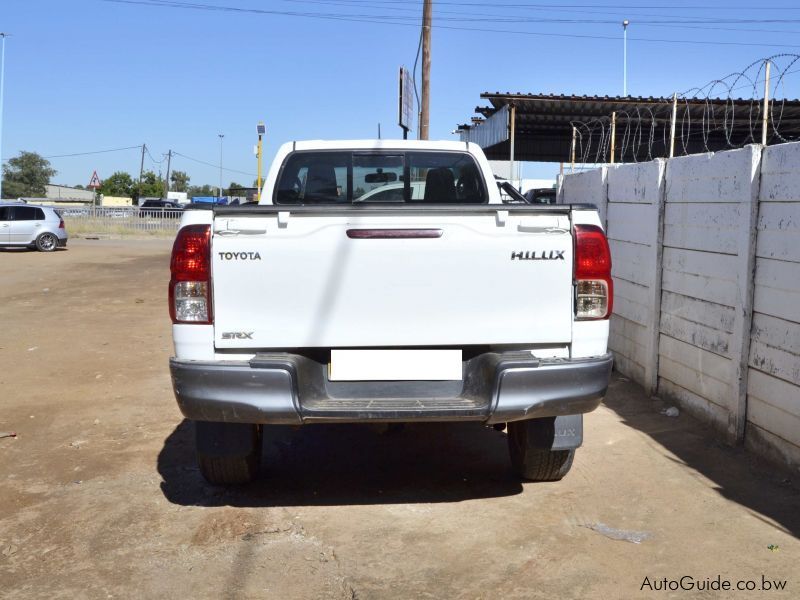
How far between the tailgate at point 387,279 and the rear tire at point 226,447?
68 cm

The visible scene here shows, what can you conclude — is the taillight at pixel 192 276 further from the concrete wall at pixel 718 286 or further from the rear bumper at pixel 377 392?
the concrete wall at pixel 718 286

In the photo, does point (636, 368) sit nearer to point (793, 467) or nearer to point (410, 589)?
point (793, 467)

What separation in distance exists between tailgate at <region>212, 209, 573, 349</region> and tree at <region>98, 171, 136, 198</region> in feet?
328

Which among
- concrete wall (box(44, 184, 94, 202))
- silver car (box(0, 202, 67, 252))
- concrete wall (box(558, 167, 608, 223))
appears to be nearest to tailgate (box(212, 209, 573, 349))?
concrete wall (box(558, 167, 608, 223))

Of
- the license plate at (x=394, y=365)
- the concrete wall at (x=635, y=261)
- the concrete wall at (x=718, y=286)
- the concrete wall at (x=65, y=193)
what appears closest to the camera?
the license plate at (x=394, y=365)

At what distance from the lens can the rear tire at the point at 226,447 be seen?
432 cm

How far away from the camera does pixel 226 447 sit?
4332 mm

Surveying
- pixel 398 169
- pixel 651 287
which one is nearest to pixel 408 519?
pixel 398 169

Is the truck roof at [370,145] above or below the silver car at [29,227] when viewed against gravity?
above

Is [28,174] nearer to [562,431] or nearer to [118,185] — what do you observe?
[118,185]

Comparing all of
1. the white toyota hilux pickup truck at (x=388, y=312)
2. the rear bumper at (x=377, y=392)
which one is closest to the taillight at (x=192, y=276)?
the white toyota hilux pickup truck at (x=388, y=312)

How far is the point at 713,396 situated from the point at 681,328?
69cm

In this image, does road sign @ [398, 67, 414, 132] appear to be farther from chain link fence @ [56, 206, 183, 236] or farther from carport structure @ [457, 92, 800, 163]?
chain link fence @ [56, 206, 183, 236]

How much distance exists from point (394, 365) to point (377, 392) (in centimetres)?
15
